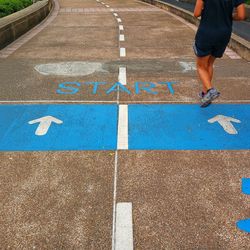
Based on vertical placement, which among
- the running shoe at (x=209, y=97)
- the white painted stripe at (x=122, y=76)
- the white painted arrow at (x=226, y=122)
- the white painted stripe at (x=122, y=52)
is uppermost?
the running shoe at (x=209, y=97)

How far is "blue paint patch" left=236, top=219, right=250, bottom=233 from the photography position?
3.03 meters

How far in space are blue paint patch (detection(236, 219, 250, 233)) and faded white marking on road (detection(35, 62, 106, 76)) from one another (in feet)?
17.2

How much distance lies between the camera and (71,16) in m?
17.7

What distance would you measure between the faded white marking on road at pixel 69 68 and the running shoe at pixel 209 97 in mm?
3020

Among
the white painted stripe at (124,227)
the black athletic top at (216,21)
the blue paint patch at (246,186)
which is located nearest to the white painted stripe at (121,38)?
the black athletic top at (216,21)

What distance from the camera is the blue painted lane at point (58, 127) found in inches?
177

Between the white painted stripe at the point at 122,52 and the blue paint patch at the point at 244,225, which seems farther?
the white painted stripe at the point at 122,52

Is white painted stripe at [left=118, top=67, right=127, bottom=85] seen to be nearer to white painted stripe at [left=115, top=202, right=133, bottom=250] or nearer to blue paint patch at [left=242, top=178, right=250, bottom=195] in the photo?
blue paint patch at [left=242, top=178, right=250, bottom=195]

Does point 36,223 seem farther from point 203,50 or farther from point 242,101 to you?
point 242,101

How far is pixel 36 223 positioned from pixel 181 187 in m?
1.54

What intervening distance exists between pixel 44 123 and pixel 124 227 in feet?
8.44

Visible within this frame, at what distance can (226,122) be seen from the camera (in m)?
5.11

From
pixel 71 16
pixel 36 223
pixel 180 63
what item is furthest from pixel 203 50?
pixel 71 16

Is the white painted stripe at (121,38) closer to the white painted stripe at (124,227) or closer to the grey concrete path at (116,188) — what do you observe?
the grey concrete path at (116,188)
